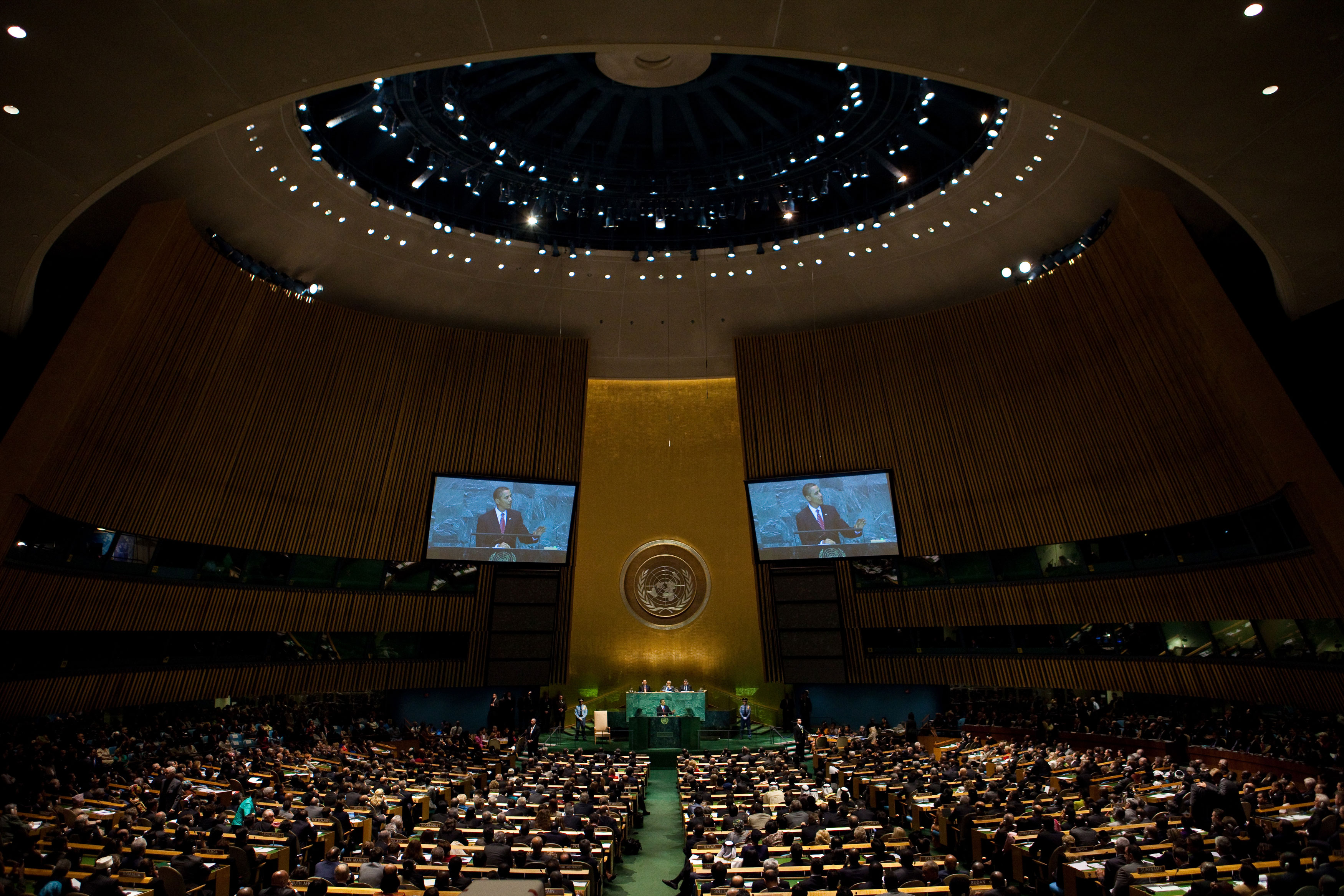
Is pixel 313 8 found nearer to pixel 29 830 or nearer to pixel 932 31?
pixel 932 31

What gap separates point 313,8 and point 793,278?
46.0 ft

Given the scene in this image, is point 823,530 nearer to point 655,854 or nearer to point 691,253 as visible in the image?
point 691,253

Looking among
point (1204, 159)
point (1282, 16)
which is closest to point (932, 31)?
point (1282, 16)

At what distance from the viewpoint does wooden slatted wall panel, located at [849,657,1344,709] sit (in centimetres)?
1221

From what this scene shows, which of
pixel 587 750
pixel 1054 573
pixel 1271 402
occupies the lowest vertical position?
pixel 587 750

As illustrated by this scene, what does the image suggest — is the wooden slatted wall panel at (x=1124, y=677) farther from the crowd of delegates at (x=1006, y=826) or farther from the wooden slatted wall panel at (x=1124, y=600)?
the crowd of delegates at (x=1006, y=826)

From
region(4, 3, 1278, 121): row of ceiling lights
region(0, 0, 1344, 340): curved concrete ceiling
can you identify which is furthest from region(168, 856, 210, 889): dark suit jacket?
region(4, 3, 1278, 121): row of ceiling lights

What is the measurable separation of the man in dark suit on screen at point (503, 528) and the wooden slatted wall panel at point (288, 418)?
0.91 meters

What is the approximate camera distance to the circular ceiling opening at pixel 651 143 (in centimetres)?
1514

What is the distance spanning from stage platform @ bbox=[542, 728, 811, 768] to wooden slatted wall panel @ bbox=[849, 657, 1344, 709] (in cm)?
279

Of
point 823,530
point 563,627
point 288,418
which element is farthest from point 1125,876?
point 288,418

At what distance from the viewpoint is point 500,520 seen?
19.6 metres

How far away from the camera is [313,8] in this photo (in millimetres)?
7664

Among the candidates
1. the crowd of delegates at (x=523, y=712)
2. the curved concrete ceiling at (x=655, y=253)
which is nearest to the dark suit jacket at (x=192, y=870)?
the crowd of delegates at (x=523, y=712)
